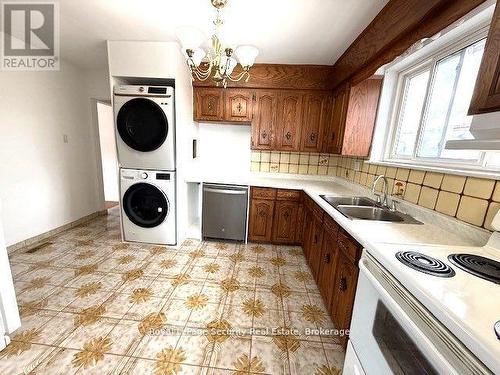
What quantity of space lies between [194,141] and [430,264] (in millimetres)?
2868

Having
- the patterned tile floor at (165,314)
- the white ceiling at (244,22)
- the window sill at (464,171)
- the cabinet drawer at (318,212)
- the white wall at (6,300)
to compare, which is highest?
the white ceiling at (244,22)

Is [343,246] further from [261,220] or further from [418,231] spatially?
[261,220]

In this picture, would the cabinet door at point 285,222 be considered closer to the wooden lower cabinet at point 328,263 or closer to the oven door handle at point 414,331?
the wooden lower cabinet at point 328,263

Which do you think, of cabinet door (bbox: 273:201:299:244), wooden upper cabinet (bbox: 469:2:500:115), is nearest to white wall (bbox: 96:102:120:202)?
cabinet door (bbox: 273:201:299:244)

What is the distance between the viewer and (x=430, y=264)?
2.61ft

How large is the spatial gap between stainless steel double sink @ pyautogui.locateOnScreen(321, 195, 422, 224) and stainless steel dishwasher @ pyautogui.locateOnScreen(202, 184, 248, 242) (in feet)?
3.58

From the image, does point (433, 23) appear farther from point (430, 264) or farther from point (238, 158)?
point (238, 158)

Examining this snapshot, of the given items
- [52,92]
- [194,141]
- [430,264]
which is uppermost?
[52,92]

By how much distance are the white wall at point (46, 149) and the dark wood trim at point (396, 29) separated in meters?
3.58

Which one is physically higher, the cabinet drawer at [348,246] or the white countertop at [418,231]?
the white countertop at [418,231]

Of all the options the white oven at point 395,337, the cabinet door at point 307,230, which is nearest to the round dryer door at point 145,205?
the cabinet door at point 307,230

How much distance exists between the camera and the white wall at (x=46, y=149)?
7.66 ft

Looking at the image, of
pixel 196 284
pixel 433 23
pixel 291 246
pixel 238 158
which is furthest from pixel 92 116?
pixel 433 23

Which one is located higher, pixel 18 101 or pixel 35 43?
pixel 35 43
